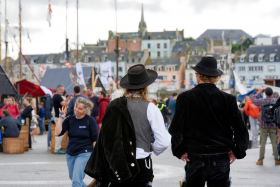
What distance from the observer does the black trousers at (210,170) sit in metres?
4.32

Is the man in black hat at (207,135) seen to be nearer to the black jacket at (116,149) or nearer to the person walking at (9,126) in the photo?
the black jacket at (116,149)

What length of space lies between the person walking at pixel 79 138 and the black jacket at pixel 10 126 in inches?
283

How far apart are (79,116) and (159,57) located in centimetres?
10547

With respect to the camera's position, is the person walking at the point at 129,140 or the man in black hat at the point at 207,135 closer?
the person walking at the point at 129,140

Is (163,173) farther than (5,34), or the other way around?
(5,34)

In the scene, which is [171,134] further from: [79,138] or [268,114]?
[268,114]

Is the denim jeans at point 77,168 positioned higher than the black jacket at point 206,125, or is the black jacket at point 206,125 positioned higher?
the black jacket at point 206,125

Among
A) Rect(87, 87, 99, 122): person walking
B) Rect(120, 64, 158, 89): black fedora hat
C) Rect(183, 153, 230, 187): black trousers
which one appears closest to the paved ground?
Rect(87, 87, 99, 122): person walking

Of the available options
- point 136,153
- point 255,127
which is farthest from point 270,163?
point 136,153

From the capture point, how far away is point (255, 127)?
15930mm

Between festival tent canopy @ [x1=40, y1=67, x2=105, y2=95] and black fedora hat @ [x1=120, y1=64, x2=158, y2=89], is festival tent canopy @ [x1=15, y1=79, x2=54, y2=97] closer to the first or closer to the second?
festival tent canopy @ [x1=40, y1=67, x2=105, y2=95]

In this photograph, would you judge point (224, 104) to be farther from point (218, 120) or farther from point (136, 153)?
point (136, 153)

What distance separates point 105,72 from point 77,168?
25.9m

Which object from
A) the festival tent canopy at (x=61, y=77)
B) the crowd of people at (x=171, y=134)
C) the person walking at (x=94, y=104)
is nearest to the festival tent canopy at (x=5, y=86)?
the person walking at (x=94, y=104)
